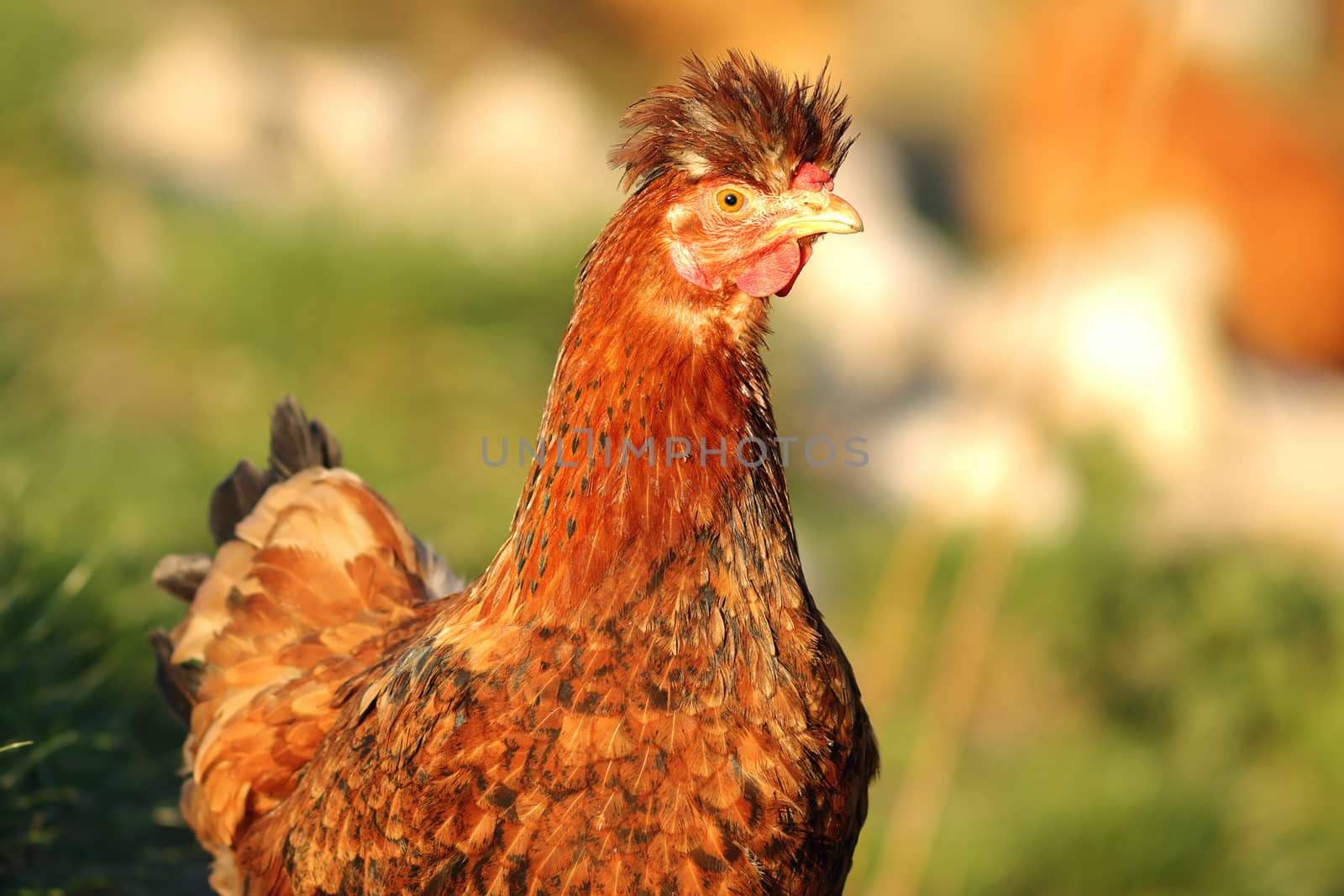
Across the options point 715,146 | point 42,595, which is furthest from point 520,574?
point 42,595

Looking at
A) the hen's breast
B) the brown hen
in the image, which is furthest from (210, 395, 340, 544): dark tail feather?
the hen's breast

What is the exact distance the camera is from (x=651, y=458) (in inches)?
84.5

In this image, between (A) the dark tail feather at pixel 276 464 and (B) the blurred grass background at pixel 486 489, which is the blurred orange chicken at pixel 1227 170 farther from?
(A) the dark tail feather at pixel 276 464

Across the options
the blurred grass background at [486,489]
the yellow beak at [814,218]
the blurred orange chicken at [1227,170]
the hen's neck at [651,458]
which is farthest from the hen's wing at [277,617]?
the blurred orange chicken at [1227,170]

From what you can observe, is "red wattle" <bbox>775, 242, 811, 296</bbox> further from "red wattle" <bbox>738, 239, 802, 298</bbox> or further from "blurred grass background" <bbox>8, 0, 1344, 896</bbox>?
"blurred grass background" <bbox>8, 0, 1344, 896</bbox>

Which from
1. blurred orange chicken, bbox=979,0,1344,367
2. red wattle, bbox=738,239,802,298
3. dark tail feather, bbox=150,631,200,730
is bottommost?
dark tail feather, bbox=150,631,200,730

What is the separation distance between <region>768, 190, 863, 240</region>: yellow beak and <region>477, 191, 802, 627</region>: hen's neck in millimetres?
137

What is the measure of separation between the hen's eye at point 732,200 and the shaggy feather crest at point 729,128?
0.10ft

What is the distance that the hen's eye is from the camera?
219 centimetres

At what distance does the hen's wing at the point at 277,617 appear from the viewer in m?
2.71

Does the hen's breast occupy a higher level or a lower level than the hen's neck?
lower

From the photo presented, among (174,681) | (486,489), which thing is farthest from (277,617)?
(486,489)

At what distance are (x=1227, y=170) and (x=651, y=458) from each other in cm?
884

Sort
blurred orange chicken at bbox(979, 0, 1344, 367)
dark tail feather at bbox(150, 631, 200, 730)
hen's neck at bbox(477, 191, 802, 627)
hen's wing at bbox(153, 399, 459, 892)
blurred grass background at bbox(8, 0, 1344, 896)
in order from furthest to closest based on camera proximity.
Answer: blurred orange chicken at bbox(979, 0, 1344, 367) < blurred grass background at bbox(8, 0, 1344, 896) < dark tail feather at bbox(150, 631, 200, 730) < hen's wing at bbox(153, 399, 459, 892) < hen's neck at bbox(477, 191, 802, 627)
